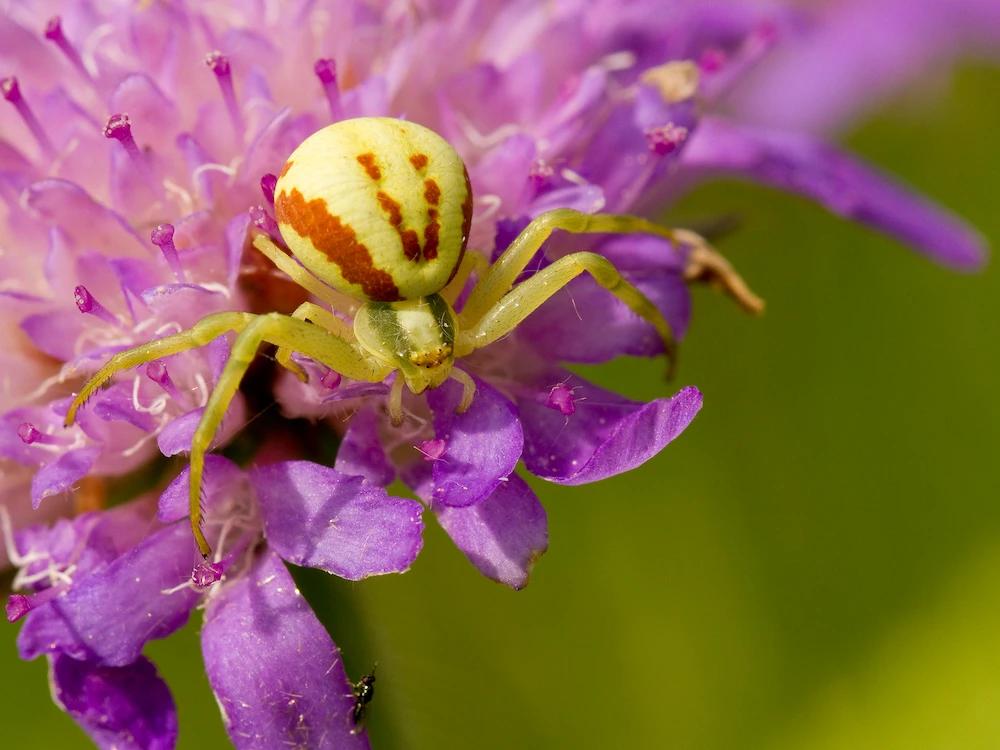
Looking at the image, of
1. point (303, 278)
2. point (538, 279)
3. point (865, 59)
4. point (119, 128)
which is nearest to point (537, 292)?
point (538, 279)

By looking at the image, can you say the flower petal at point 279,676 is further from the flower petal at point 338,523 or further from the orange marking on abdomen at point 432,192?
the orange marking on abdomen at point 432,192

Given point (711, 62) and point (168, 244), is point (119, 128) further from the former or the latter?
point (711, 62)

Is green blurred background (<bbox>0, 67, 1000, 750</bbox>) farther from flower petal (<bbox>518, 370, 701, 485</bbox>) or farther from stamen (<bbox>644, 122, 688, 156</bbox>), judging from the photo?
stamen (<bbox>644, 122, 688, 156</bbox>)

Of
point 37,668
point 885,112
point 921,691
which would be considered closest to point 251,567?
point 37,668

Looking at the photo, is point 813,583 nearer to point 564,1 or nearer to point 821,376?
point 821,376

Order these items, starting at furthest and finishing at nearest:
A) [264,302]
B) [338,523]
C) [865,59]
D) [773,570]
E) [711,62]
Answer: [865,59] → [773,570] → [711,62] → [264,302] → [338,523]

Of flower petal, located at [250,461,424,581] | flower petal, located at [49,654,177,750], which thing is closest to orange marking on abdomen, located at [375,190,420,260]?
flower petal, located at [250,461,424,581]
